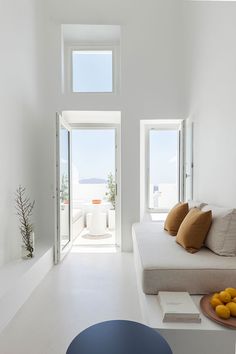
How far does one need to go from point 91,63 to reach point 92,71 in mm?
172

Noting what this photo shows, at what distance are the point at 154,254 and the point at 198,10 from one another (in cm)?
321

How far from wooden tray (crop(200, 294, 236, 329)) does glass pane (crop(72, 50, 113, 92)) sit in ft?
11.6

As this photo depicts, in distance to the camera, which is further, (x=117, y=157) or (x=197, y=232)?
(x=117, y=157)

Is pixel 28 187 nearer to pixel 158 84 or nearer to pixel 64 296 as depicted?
pixel 64 296

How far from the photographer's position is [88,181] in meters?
6.26

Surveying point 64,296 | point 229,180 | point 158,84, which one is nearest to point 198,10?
point 158,84

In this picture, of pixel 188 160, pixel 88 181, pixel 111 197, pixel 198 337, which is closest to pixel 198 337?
pixel 198 337

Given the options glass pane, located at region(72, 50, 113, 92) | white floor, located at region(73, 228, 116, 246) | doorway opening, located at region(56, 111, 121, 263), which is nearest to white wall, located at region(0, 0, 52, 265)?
doorway opening, located at region(56, 111, 121, 263)

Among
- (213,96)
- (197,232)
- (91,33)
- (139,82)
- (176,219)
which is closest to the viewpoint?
(197,232)

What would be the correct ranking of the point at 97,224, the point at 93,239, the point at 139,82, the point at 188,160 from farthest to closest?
the point at 97,224, the point at 93,239, the point at 139,82, the point at 188,160

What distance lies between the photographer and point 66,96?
13.1ft

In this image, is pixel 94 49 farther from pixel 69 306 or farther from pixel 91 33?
pixel 69 306

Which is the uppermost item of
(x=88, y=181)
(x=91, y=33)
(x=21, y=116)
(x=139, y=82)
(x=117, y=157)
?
(x=91, y=33)

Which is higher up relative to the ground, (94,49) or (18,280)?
(94,49)
